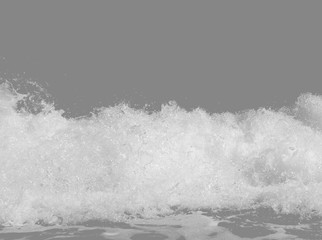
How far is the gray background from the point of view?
11.2 m

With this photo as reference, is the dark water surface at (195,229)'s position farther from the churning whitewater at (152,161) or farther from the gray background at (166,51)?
the gray background at (166,51)

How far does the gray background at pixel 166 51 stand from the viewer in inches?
442

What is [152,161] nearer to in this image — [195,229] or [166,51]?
[195,229]

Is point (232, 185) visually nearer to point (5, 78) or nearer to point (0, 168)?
point (0, 168)

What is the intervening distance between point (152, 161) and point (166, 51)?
323 cm

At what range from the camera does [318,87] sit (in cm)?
1189

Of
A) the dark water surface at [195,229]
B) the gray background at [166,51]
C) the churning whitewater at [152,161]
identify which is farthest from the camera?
the gray background at [166,51]

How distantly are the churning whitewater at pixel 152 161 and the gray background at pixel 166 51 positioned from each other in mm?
474

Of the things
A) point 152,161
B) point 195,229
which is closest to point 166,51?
point 152,161

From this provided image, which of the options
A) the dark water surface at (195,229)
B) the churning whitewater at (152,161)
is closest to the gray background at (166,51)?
the churning whitewater at (152,161)

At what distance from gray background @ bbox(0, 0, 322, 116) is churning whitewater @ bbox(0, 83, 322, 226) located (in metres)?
0.47

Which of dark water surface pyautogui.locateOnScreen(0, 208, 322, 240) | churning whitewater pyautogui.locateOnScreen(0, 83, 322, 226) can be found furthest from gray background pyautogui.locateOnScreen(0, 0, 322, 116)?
dark water surface pyautogui.locateOnScreen(0, 208, 322, 240)

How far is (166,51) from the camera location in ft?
38.9

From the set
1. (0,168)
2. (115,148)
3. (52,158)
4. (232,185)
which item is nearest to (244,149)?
(232,185)
